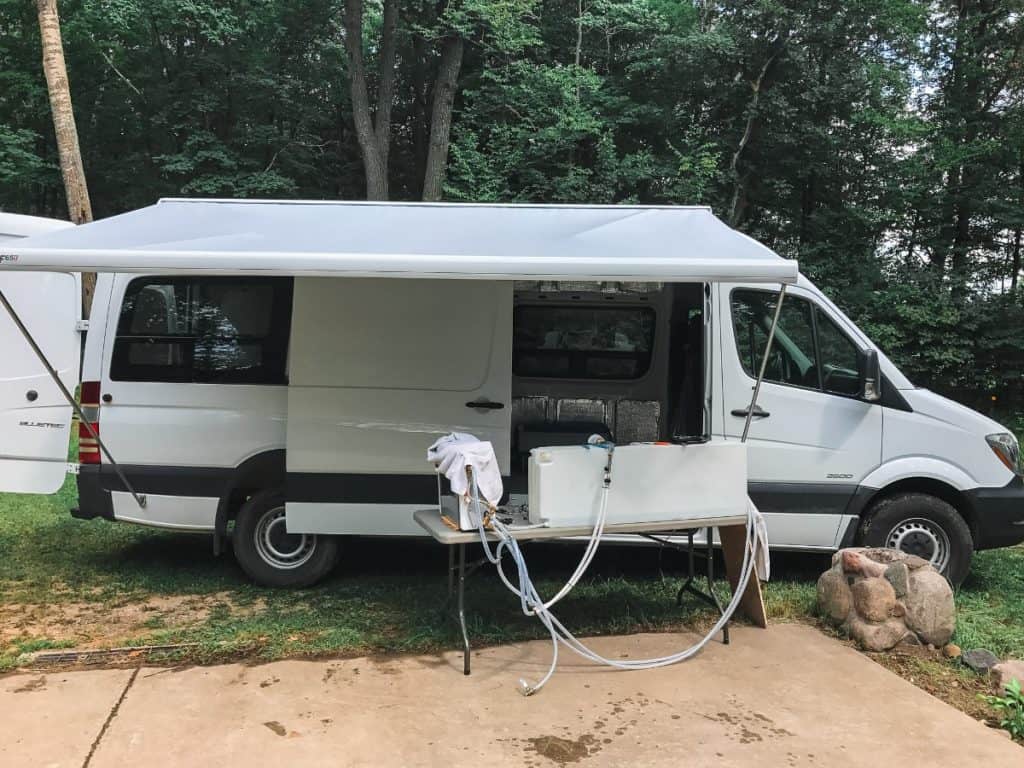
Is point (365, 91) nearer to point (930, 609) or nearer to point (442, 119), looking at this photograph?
point (442, 119)

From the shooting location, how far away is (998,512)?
4934mm

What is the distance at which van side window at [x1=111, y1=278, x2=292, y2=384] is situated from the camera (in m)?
4.94

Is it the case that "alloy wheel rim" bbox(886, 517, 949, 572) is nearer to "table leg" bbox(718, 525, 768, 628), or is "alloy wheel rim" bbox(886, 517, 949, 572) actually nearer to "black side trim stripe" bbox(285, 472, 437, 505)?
"table leg" bbox(718, 525, 768, 628)

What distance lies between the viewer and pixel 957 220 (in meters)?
13.5

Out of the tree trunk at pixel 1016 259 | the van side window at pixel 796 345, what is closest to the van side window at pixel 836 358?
the van side window at pixel 796 345

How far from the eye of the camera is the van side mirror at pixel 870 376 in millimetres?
4742

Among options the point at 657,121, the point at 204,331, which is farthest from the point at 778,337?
the point at 657,121

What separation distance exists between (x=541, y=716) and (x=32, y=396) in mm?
4139

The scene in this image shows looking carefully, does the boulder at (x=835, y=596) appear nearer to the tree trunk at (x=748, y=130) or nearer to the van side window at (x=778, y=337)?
the van side window at (x=778, y=337)

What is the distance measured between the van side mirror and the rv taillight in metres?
4.79

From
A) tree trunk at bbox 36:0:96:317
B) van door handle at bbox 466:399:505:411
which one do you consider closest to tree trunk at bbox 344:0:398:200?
tree trunk at bbox 36:0:96:317

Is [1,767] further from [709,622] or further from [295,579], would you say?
[709,622]

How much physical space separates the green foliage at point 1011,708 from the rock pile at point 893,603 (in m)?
0.56

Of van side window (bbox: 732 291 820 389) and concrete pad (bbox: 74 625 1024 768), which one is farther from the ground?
van side window (bbox: 732 291 820 389)
